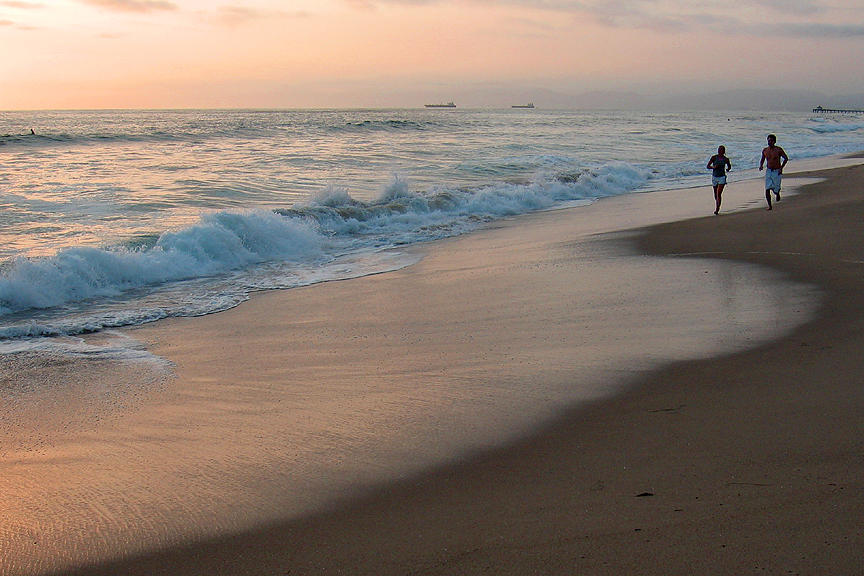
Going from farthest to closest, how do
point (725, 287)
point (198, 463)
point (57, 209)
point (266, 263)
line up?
point (57, 209), point (266, 263), point (725, 287), point (198, 463)

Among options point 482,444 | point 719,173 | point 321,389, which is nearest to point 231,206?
point 719,173

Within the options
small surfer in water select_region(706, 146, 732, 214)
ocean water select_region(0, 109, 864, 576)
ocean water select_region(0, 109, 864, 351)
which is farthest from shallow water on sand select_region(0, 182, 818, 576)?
small surfer in water select_region(706, 146, 732, 214)

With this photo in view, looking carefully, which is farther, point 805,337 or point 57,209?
point 57,209

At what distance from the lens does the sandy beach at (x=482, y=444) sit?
2.95 m

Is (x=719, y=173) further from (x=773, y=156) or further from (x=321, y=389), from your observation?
(x=321, y=389)

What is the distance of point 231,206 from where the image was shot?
16.6m

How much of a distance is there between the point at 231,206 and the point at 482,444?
13.8m

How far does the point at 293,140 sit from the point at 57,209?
25.7 m

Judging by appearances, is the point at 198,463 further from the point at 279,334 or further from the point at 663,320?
the point at 663,320

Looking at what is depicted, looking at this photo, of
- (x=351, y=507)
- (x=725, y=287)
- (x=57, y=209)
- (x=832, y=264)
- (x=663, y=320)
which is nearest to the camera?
(x=351, y=507)

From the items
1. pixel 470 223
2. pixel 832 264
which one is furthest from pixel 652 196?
pixel 832 264

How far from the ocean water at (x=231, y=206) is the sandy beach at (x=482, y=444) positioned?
7.19 feet

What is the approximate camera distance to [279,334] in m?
6.84

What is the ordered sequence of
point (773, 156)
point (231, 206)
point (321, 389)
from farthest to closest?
point (231, 206)
point (773, 156)
point (321, 389)
